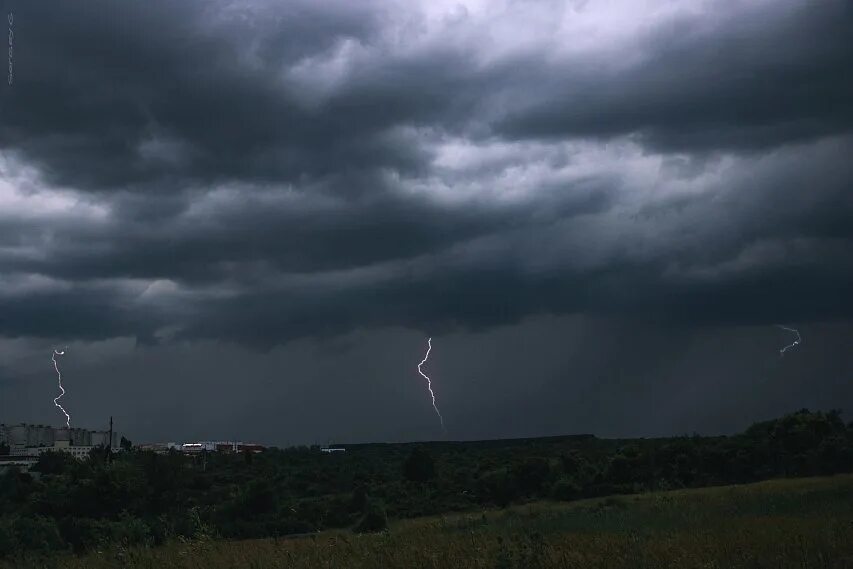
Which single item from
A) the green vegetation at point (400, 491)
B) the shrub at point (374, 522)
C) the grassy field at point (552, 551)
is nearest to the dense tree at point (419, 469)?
the green vegetation at point (400, 491)

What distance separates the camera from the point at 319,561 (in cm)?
1398

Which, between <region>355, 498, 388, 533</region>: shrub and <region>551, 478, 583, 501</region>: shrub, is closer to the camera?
<region>355, 498, 388, 533</region>: shrub

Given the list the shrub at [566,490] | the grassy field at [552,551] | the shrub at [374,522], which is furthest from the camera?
the shrub at [566,490]

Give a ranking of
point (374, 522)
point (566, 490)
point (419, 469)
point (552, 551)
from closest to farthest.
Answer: point (552, 551) → point (374, 522) → point (566, 490) → point (419, 469)

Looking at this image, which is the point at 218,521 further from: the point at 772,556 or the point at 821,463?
the point at 772,556

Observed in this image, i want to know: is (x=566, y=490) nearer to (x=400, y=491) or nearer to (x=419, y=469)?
(x=400, y=491)

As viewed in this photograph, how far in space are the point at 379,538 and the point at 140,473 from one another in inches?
1796

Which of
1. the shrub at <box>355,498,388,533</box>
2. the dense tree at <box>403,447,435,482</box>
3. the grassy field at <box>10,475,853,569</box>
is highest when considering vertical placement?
the grassy field at <box>10,475,853,569</box>

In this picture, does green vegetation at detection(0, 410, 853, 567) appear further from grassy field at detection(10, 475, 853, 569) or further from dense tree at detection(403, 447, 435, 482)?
grassy field at detection(10, 475, 853, 569)

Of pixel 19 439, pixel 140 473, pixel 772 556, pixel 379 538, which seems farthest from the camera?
pixel 19 439

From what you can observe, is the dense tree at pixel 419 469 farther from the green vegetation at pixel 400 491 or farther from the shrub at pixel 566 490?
the shrub at pixel 566 490

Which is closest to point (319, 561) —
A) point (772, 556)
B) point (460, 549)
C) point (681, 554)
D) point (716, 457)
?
point (460, 549)

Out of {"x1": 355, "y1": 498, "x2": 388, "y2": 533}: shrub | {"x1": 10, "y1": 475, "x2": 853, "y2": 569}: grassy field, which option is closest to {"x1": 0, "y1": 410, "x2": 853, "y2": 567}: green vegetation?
{"x1": 355, "y1": 498, "x2": 388, "y2": 533}: shrub

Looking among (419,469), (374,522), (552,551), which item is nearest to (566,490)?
(374,522)
